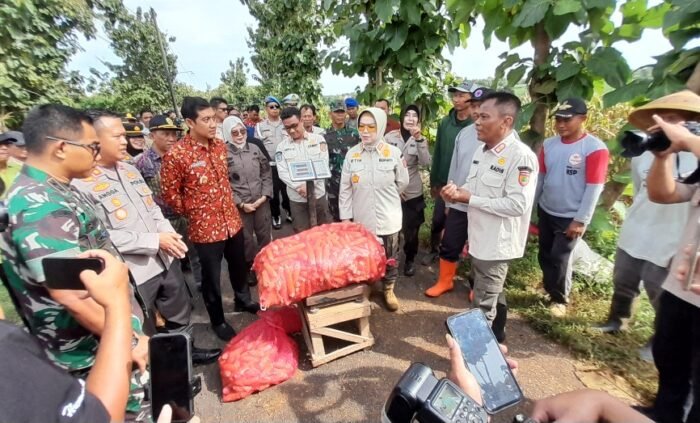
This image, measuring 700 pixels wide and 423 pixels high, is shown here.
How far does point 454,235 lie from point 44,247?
3.24 metres

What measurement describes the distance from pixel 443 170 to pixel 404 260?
133 cm

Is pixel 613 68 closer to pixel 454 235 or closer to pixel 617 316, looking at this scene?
pixel 454 235

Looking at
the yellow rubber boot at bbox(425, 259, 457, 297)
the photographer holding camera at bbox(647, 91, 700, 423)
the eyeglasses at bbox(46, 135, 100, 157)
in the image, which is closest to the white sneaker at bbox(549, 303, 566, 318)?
the yellow rubber boot at bbox(425, 259, 457, 297)

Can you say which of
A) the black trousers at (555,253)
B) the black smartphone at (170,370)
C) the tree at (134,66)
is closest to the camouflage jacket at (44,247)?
the black smartphone at (170,370)

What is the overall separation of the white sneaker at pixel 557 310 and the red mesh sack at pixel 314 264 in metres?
1.81

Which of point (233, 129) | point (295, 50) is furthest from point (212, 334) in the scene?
point (295, 50)

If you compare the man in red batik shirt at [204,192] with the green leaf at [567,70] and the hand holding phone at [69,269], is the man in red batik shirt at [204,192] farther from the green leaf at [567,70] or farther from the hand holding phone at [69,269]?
the green leaf at [567,70]

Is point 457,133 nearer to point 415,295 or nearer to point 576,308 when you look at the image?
point 415,295

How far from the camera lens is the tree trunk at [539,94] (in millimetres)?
2987

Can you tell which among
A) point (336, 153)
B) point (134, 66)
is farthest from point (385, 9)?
point (134, 66)

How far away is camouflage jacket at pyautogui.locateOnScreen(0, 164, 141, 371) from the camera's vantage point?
1222mm

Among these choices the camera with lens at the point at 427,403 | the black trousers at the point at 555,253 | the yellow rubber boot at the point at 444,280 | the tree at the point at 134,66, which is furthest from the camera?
the tree at the point at 134,66

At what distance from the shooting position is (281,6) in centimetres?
798

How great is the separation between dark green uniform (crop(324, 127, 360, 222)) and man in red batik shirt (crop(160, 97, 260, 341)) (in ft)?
5.85
